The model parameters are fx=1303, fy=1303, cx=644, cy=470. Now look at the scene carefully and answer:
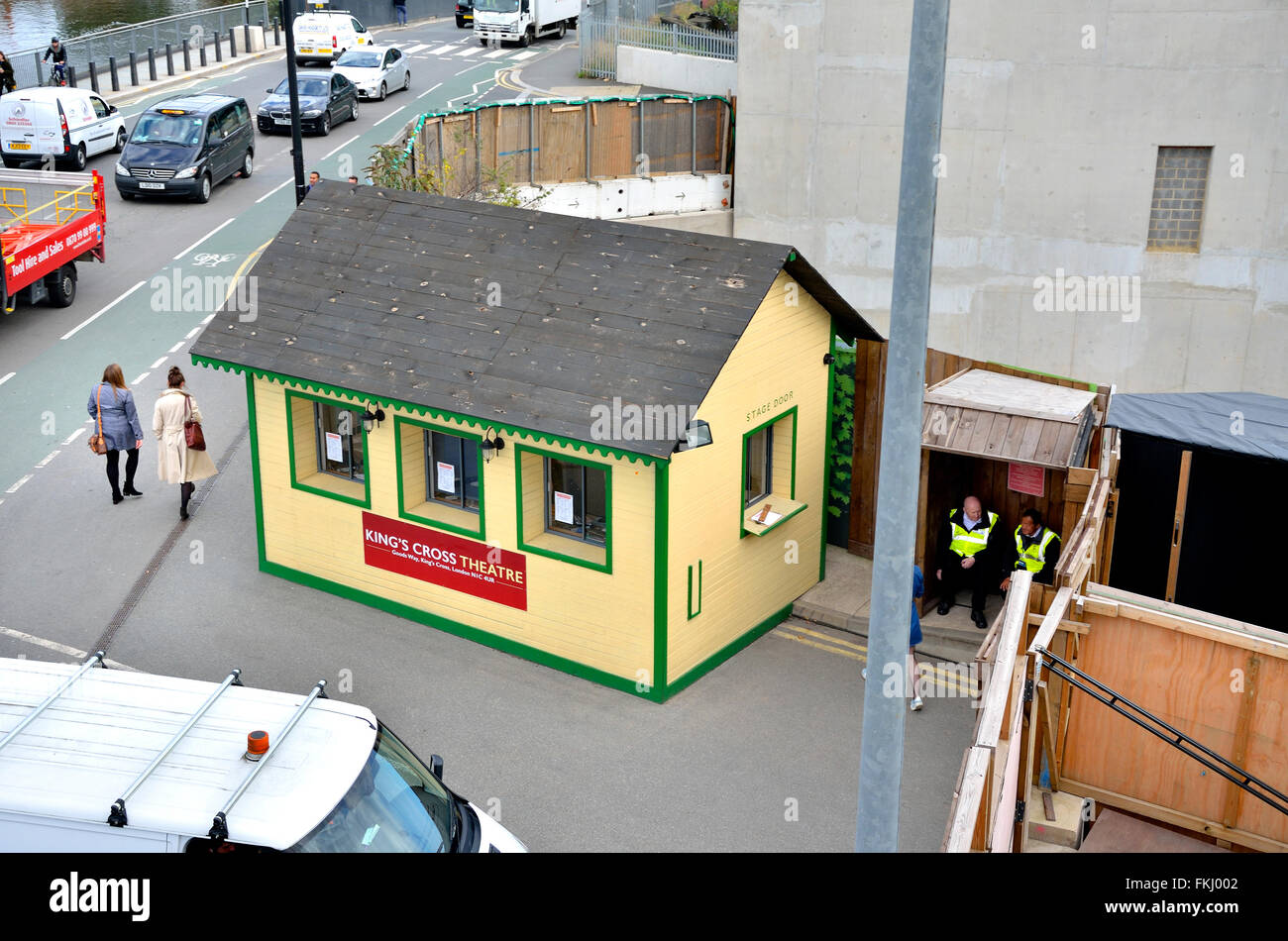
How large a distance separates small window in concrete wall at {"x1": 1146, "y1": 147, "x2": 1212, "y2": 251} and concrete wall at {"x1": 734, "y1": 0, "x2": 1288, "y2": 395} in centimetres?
22

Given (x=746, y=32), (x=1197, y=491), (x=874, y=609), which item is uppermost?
(x=746, y=32)

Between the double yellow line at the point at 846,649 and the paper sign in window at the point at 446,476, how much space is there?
12.6 ft

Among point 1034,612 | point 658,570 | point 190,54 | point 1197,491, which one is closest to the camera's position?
point 1034,612

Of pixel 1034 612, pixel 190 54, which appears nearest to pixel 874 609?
pixel 1034 612

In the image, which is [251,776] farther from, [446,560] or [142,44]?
[142,44]

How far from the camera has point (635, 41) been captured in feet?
128

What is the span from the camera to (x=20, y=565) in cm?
1523

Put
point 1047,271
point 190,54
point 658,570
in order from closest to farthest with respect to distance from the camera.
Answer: point 658,570 → point 1047,271 → point 190,54

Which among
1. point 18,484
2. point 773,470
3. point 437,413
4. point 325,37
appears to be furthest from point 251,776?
point 325,37

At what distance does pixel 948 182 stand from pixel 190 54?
3438 centimetres

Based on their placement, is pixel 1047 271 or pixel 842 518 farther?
pixel 1047 271

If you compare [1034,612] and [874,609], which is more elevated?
[874,609]

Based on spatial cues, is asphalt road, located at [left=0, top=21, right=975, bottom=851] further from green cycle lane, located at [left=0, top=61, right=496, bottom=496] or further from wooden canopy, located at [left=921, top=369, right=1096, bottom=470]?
wooden canopy, located at [left=921, top=369, right=1096, bottom=470]

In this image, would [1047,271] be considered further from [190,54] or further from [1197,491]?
[190,54]
